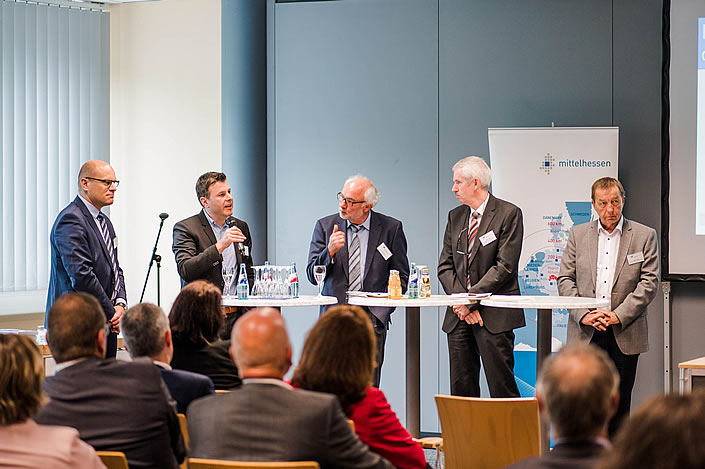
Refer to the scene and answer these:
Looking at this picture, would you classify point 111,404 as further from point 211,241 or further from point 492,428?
point 211,241

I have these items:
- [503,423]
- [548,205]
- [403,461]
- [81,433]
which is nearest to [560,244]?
[548,205]

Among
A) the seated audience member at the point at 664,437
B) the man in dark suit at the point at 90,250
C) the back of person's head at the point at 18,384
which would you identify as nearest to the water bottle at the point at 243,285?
the man in dark suit at the point at 90,250

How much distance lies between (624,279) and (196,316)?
275 cm

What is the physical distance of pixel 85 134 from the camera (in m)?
7.60

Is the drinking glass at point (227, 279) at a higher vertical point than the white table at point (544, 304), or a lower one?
higher

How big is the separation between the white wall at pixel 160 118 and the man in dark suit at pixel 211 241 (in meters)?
2.05

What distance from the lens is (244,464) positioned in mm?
2201

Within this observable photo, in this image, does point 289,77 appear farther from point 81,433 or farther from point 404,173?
point 81,433

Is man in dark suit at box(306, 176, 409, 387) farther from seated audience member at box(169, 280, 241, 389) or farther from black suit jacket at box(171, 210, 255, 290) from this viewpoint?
seated audience member at box(169, 280, 241, 389)

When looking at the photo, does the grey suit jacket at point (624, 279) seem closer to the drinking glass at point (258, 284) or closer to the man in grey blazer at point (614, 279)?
the man in grey blazer at point (614, 279)

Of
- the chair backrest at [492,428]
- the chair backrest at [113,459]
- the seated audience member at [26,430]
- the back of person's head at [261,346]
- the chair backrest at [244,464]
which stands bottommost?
the chair backrest at [492,428]

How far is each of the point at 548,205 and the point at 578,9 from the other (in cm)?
159

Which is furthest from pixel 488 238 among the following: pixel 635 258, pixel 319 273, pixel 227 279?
pixel 227 279

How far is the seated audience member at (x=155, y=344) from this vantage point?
3.12 meters
